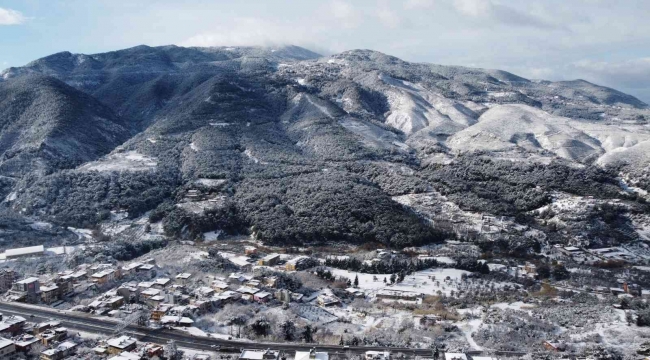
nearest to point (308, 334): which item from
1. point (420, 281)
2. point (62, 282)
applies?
point (420, 281)

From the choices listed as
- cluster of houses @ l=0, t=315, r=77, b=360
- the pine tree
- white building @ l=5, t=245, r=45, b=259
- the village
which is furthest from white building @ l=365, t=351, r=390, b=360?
white building @ l=5, t=245, r=45, b=259

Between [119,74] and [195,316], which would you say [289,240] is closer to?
[195,316]

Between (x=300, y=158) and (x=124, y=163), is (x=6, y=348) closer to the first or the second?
(x=124, y=163)

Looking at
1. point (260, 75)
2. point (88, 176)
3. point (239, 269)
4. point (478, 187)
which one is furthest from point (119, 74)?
point (239, 269)

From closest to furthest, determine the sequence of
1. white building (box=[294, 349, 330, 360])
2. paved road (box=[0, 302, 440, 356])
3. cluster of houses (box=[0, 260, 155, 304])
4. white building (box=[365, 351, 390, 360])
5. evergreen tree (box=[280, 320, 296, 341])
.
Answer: white building (box=[294, 349, 330, 360])
white building (box=[365, 351, 390, 360])
paved road (box=[0, 302, 440, 356])
evergreen tree (box=[280, 320, 296, 341])
cluster of houses (box=[0, 260, 155, 304])

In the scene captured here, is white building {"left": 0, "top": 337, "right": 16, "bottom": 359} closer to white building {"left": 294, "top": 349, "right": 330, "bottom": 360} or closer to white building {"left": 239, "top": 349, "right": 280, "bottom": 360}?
white building {"left": 239, "top": 349, "right": 280, "bottom": 360}

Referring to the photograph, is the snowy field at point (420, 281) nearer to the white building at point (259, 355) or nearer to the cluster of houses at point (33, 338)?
the white building at point (259, 355)
